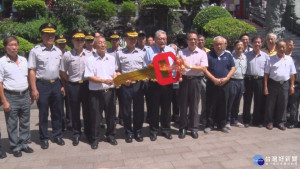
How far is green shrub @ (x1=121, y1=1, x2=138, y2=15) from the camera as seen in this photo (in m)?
14.0

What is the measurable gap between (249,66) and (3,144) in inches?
192

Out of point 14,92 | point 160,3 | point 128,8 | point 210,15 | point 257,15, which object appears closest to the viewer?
point 14,92

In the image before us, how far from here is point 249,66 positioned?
17.8 ft

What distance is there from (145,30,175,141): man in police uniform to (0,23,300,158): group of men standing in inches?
0.7

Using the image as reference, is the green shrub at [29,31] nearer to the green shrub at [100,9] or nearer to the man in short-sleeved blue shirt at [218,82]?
the green shrub at [100,9]

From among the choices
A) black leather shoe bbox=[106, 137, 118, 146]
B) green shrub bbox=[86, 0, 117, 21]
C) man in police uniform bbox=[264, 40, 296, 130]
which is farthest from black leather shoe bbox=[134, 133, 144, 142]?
green shrub bbox=[86, 0, 117, 21]

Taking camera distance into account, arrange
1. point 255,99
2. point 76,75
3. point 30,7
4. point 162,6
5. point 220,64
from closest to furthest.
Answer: point 76,75
point 220,64
point 255,99
point 30,7
point 162,6

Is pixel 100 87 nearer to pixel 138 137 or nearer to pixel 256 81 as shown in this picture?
pixel 138 137

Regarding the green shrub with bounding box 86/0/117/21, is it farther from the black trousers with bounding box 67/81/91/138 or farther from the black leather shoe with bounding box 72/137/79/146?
the black leather shoe with bounding box 72/137/79/146

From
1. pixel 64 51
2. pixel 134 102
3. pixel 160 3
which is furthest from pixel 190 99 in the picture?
pixel 160 3

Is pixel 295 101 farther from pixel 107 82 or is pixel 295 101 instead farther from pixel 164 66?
pixel 107 82

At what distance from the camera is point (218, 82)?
4898 millimetres

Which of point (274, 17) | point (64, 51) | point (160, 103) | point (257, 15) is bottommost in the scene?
point (160, 103)

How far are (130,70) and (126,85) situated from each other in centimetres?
27
